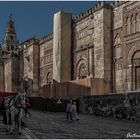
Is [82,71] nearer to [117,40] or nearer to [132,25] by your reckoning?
[117,40]

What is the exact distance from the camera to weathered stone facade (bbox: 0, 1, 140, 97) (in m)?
27.7

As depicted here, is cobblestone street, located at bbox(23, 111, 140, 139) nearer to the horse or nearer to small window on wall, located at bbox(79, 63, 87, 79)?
the horse

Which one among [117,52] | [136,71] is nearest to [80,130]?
[136,71]

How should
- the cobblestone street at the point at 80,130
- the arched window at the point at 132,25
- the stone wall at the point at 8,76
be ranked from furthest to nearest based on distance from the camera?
the stone wall at the point at 8,76 < the arched window at the point at 132,25 < the cobblestone street at the point at 80,130

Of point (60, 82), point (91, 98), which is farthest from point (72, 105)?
point (60, 82)

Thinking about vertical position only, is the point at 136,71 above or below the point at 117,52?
below

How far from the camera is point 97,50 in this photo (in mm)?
30844

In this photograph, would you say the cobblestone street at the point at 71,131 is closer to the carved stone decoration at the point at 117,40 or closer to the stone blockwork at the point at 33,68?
the carved stone decoration at the point at 117,40

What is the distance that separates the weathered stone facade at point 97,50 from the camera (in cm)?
2773

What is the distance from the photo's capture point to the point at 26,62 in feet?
154

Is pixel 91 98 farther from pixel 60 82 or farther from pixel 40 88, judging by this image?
pixel 40 88

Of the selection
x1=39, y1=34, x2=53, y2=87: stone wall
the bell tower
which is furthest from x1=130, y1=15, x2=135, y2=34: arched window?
the bell tower

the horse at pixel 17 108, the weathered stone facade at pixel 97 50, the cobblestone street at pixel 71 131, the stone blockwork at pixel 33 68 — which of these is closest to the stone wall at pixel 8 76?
the stone blockwork at pixel 33 68

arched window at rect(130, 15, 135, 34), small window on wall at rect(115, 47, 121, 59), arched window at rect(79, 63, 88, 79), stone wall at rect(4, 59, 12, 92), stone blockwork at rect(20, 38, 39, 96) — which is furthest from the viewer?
stone wall at rect(4, 59, 12, 92)
